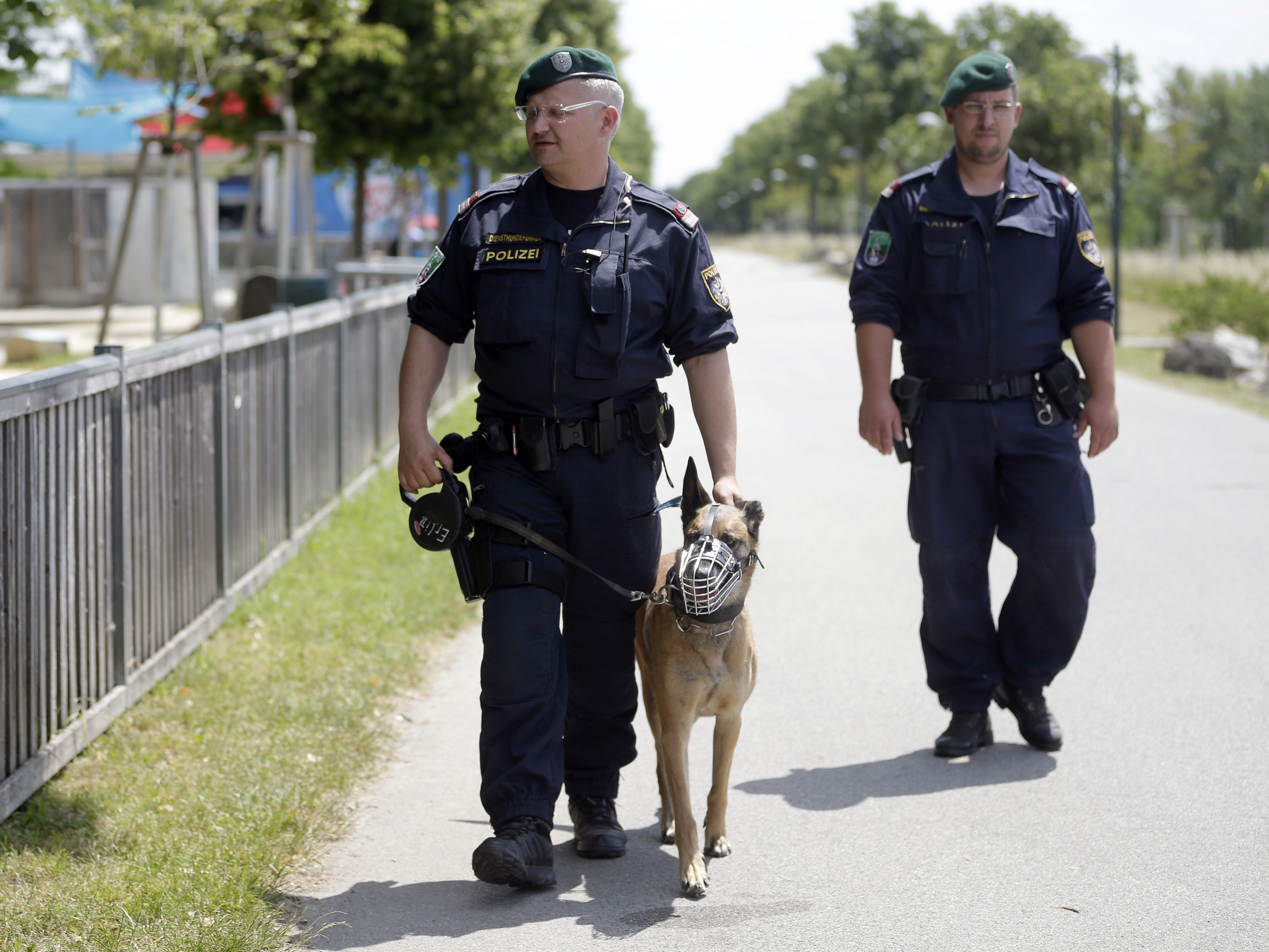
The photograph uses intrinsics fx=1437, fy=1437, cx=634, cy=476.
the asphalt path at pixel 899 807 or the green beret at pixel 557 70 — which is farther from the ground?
the green beret at pixel 557 70

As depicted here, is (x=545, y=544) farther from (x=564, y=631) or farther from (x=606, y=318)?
(x=606, y=318)

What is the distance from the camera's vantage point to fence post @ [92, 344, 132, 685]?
5070 millimetres

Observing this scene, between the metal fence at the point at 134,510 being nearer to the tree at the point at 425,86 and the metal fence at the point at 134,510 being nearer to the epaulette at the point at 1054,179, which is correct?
the epaulette at the point at 1054,179

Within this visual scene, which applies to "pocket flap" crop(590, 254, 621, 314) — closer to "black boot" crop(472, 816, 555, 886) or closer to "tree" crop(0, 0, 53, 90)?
"black boot" crop(472, 816, 555, 886)

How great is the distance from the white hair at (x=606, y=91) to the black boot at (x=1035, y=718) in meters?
2.49

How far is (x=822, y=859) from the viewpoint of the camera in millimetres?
4082

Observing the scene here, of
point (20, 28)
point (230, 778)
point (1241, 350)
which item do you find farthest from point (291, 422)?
point (1241, 350)

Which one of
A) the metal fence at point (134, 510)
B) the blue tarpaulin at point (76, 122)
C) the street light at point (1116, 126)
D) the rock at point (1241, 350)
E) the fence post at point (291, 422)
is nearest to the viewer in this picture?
the metal fence at point (134, 510)

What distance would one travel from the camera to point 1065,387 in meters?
4.89

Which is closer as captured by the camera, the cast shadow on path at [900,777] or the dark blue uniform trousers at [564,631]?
the dark blue uniform trousers at [564,631]

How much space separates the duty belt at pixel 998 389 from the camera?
4.88m

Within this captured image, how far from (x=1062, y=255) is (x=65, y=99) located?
24034 mm

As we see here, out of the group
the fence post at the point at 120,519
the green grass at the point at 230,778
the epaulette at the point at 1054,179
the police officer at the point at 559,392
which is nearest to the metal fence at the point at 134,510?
the fence post at the point at 120,519

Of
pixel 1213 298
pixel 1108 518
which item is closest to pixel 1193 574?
pixel 1108 518
